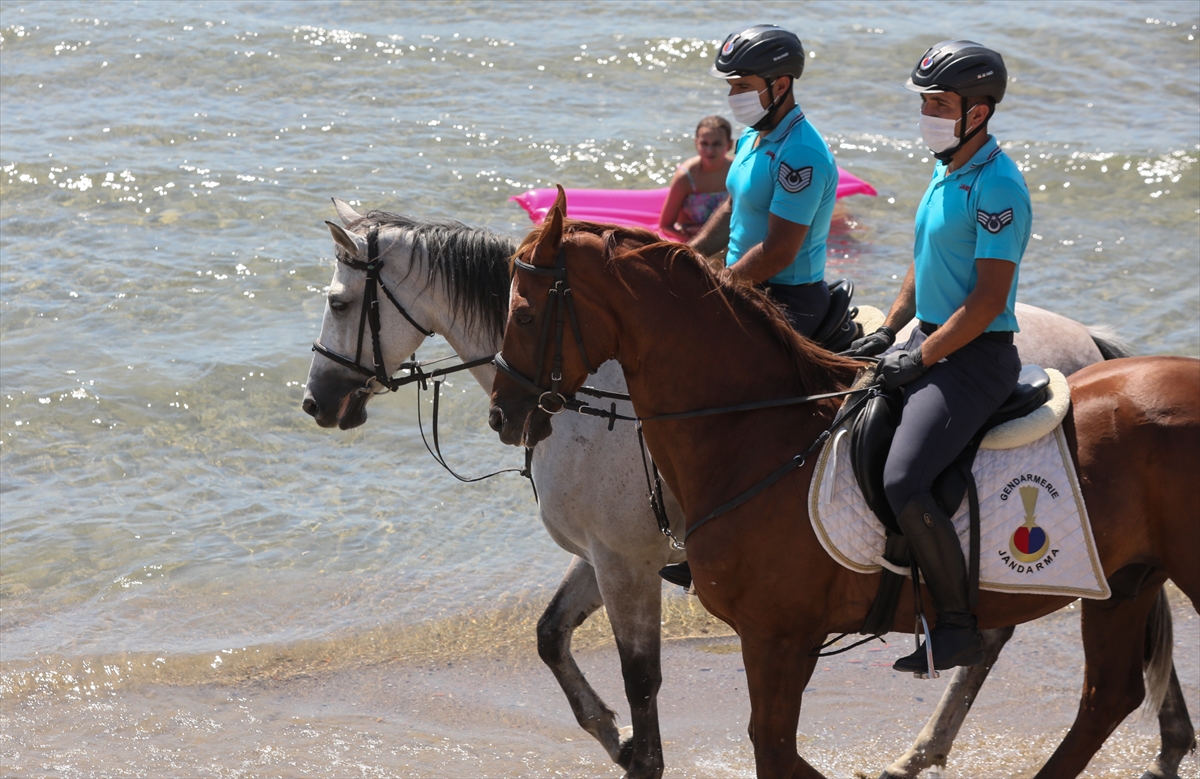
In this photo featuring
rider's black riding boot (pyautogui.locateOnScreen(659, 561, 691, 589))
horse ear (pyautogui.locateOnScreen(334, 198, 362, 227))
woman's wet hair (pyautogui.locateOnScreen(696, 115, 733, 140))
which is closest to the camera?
rider's black riding boot (pyautogui.locateOnScreen(659, 561, 691, 589))

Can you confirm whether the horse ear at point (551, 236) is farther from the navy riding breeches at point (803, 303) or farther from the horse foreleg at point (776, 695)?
the horse foreleg at point (776, 695)

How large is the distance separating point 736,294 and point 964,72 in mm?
988

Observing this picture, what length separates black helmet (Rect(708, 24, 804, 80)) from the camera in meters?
4.63

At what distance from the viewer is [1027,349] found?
5316 millimetres

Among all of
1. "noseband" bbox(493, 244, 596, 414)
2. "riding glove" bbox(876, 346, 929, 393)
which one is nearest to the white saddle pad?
"riding glove" bbox(876, 346, 929, 393)

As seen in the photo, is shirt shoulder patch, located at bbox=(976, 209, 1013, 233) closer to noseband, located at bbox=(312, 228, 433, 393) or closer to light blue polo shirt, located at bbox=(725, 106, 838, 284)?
light blue polo shirt, located at bbox=(725, 106, 838, 284)

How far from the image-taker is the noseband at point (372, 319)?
4.96 meters

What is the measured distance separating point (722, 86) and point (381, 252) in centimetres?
1269

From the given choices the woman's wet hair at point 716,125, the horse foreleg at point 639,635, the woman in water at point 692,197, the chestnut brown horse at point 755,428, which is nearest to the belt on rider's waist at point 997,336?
the chestnut brown horse at point 755,428

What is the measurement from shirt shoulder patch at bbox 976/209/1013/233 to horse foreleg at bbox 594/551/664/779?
1.90 m

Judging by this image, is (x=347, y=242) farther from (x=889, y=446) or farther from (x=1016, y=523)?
(x=1016, y=523)

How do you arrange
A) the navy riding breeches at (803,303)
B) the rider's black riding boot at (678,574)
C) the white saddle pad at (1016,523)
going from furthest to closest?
1. the navy riding breeches at (803,303)
2. the rider's black riding boot at (678,574)
3. the white saddle pad at (1016,523)

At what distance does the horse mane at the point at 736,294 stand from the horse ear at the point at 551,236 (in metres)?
0.04

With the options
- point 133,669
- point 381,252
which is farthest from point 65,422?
point 381,252
